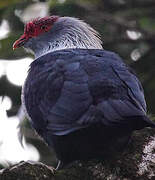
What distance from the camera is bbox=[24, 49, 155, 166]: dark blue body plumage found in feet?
15.2

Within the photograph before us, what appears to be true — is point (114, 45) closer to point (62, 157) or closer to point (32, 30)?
point (32, 30)

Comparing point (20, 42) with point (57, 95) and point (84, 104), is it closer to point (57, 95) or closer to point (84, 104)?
point (57, 95)

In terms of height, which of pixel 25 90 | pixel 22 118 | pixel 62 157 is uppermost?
pixel 25 90

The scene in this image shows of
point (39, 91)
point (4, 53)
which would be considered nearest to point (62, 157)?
point (39, 91)

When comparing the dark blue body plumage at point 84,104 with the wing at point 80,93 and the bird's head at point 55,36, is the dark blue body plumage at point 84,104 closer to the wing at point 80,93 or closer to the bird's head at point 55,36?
the wing at point 80,93

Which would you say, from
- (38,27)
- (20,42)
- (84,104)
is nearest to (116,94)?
(84,104)

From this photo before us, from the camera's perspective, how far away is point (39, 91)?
525 cm

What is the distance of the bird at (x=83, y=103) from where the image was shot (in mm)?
4633

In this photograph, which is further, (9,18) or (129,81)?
(9,18)

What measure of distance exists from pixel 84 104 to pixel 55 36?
216 cm

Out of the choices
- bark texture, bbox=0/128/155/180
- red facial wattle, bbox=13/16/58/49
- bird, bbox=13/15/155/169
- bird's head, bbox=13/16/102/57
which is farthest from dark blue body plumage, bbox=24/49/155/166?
red facial wattle, bbox=13/16/58/49

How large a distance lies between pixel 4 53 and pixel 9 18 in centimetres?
83

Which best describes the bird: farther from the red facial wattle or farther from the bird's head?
the red facial wattle

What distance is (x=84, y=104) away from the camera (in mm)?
4770
